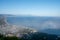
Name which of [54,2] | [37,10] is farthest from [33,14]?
[54,2]

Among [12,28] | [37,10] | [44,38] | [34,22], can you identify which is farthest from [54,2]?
[12,28]

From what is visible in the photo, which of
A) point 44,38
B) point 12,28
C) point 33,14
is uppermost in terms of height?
point 33,14

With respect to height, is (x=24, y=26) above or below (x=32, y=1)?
below

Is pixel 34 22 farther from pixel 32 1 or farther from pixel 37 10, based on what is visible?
pixel 32 1

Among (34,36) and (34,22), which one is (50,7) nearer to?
(34,22)

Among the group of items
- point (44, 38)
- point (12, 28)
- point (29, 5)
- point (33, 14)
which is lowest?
point (44, 38)

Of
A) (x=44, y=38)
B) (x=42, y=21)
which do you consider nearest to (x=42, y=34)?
(x=44, y=38)

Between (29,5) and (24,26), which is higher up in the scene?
(29,5)

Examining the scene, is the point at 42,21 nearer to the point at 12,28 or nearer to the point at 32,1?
the point at 32,1
